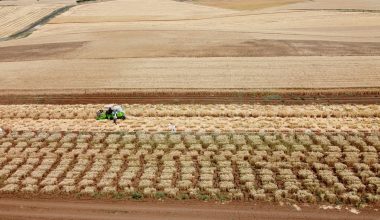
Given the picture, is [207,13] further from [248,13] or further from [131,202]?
[131,202]

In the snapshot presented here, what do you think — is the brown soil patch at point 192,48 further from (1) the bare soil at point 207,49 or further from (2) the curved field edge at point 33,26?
(2) the curved field edge at point 33,26

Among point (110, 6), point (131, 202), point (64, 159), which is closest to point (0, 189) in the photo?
point (64, 159)

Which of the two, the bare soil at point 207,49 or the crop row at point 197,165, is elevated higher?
the bare soil at point 207,49

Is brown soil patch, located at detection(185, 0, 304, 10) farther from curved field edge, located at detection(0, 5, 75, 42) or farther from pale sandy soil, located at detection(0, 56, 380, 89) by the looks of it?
pale sandy soil, located at detection(0, 56, 380, 89)

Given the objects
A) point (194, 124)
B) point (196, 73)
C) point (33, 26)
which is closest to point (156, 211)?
point (194, 124)

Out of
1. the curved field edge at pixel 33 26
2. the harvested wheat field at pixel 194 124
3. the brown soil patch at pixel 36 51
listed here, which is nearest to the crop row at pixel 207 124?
the harvested wheat field at pixel 194 124

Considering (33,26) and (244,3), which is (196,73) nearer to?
(33,26)
